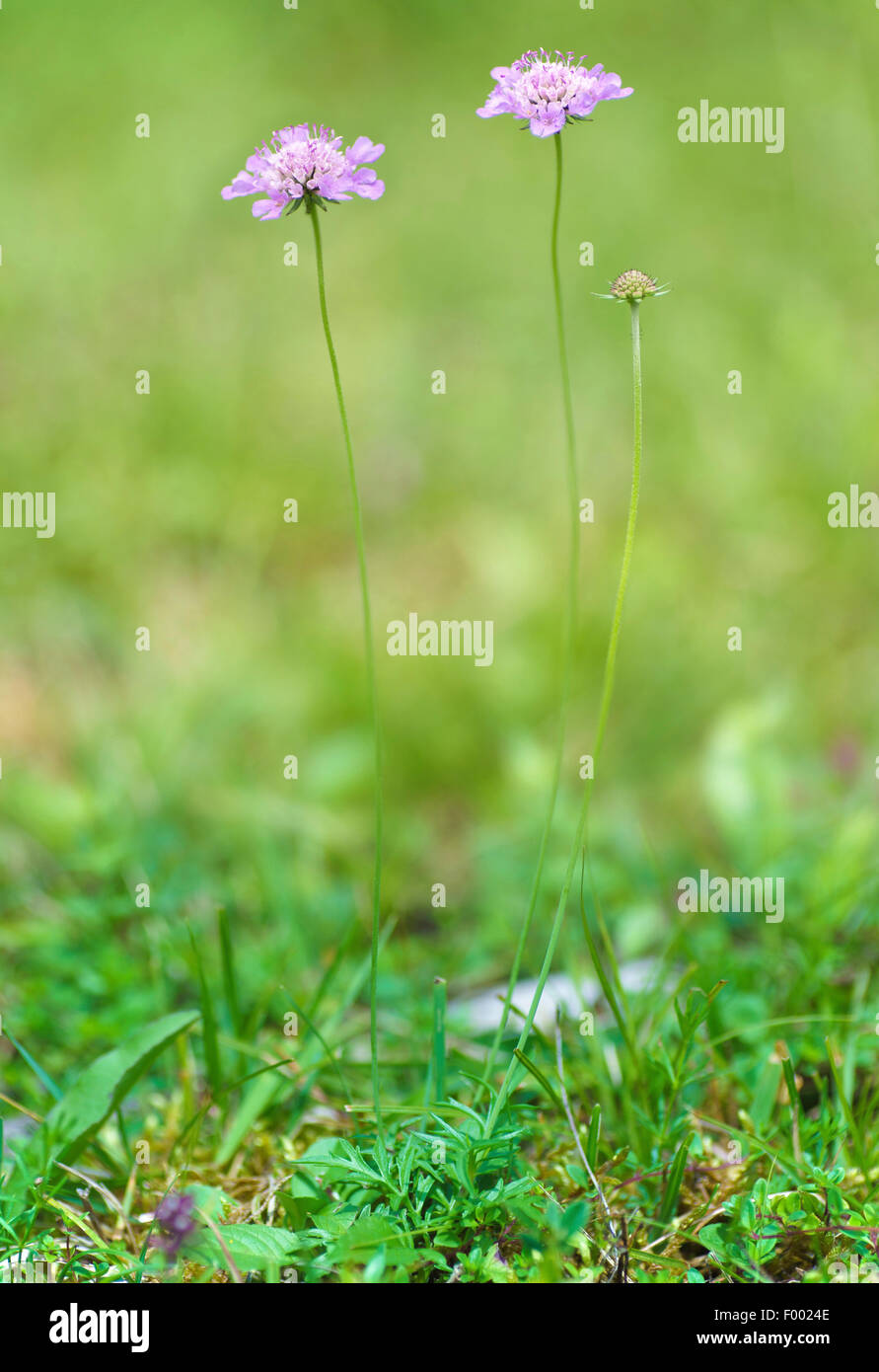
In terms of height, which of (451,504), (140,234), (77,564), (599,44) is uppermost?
(599,44)

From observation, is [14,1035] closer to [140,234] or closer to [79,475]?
[79,475]

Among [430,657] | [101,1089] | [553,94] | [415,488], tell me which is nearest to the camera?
[553,94]

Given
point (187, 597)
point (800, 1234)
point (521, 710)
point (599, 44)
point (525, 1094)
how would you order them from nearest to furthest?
point (800, 1234) < point (525, 1094) < point (521, 710) < point (187, 597) < point (599, 44)

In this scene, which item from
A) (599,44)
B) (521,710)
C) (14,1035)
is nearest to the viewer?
(14,1035)

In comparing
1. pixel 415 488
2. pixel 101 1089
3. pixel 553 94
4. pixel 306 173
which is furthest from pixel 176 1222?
pixel 415 488

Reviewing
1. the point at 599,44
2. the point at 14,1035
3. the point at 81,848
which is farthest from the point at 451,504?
the point at 599,44

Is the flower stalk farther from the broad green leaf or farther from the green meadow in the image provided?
the broad green leaf

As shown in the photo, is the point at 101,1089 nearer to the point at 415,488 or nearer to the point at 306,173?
the point at 306,173
